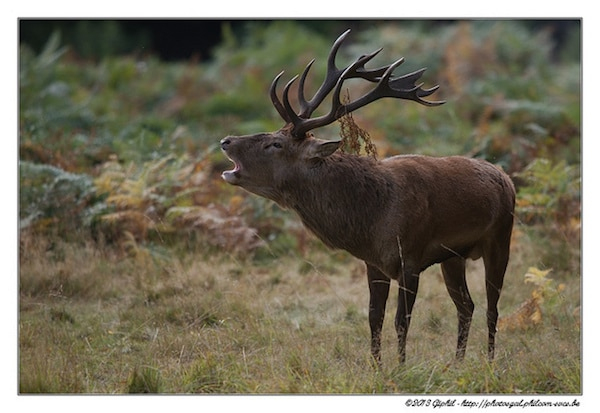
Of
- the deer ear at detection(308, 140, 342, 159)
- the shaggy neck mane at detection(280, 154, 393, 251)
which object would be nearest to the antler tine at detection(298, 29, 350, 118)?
the deer ear at detection(308, 140, 342, 159)

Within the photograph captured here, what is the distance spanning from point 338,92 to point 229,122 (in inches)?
329

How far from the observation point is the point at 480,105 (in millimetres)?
14805

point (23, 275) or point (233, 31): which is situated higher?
point (233, 31)

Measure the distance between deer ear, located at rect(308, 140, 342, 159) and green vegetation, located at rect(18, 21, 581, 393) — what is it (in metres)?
1.44

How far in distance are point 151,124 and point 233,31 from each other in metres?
11.1

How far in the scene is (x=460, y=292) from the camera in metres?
7.14

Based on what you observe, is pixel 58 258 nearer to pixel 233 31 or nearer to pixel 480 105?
pixel 480 105

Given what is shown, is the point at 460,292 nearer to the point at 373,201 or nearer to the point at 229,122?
the point at 373,201

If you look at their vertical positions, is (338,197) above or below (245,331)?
above

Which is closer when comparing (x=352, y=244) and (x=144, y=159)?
(x=352, y=244)

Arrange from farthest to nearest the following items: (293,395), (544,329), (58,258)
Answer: (58,258) < (544,329) < (293,395)

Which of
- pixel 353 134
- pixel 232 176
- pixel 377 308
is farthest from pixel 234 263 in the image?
pixel 353 134

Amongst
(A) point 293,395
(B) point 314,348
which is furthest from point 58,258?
(A) point 293,395

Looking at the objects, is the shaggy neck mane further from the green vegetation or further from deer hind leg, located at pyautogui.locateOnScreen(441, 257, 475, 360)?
deer hind leg, located at pyautogui.locateOnScreen(441, 257, 475, 360)
